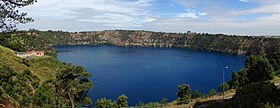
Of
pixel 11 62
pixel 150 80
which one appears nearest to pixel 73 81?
pixel 11 62

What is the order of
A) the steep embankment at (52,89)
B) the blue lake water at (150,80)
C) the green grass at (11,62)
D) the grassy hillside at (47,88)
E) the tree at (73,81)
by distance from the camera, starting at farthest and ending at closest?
the blue lake water at (150,80) → the green grass at (11,62) → the tree at (73,81) → the steep embankment at (52,89) → the grassy hillside at (47,88)

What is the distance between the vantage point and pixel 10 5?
1273 centimetres

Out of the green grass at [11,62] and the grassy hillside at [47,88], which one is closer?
the grassy hillside at [47,88]

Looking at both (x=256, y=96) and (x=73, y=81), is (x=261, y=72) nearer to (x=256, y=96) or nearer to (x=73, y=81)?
(x=73, y=81)

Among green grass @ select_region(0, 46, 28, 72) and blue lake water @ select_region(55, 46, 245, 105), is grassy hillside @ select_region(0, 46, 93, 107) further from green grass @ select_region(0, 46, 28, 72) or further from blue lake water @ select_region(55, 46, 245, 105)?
blue lake water @ select_region(55, 46, 245, 105)

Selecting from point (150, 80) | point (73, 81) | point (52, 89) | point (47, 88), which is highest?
point (73, 81)

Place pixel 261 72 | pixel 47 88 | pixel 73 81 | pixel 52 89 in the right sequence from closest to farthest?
pixel 73 81 < pixel 47 88 < pixel 261 72 < pixel 52 89

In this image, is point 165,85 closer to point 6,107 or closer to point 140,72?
point 140,72

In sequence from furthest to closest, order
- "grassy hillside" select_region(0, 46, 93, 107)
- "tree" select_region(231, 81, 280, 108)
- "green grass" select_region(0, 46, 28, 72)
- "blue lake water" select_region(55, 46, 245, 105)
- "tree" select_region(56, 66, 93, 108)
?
"blue lake water" select_region(55, 46, 245, 105)
"green grass" select_region(0, 46, 28, 72)
"tree" select_region(56, 66, 93, 108)
"grassy hillside" select_region(0, 46, 93, 107)
"tree" select_region(231, 81, 280, 108)

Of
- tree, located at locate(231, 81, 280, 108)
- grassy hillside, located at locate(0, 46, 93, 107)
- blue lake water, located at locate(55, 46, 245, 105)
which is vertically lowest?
blue lake water, located at locate(55, 46, 245, 105)

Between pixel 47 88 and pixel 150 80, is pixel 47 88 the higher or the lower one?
the higher one

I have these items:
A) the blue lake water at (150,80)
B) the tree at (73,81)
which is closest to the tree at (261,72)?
the blue lake water at (150,80)

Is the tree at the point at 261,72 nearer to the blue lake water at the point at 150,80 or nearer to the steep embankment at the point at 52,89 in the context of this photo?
the blue lake water at the point at 150,80

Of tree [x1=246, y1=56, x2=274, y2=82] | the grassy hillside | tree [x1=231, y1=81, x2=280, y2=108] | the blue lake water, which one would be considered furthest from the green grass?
tree [x1=231, y1=81, x2=280, y2=108]
